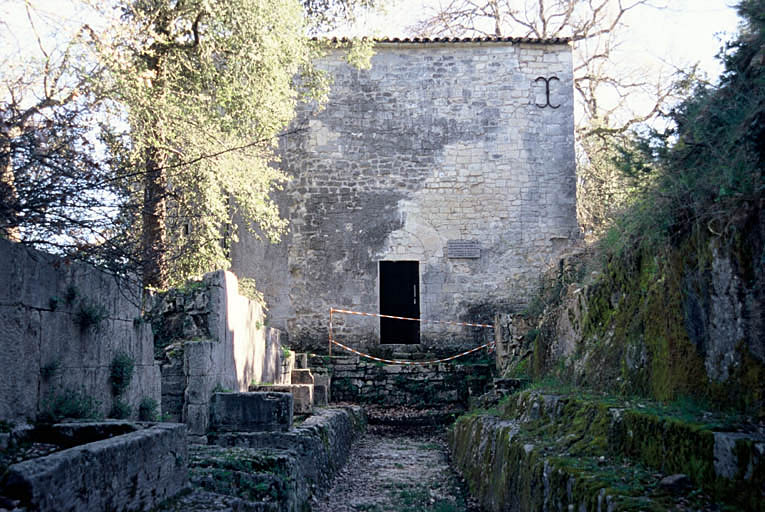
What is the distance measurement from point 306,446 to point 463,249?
10.0m

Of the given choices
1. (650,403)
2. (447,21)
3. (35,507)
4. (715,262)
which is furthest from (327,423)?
(447,21)

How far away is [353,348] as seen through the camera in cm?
1609

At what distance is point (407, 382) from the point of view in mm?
14273

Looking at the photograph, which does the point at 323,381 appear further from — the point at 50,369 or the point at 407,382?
the point at 50,369

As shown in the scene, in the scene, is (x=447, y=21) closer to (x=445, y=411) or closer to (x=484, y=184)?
(x=484, y=184)

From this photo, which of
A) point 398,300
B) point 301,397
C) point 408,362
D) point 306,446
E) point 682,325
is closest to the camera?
point 682,325

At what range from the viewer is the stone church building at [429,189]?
53.8ft

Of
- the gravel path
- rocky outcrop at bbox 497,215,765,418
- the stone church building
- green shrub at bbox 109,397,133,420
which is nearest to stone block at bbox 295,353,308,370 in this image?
the stone church building

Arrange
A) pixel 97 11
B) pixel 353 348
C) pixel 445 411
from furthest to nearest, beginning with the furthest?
pixel 353 348 < pixel 445 411 < pixel 97 11

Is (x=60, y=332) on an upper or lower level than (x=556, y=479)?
upper

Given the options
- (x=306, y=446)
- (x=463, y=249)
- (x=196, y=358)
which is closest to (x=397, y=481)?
(x=306, y=446)

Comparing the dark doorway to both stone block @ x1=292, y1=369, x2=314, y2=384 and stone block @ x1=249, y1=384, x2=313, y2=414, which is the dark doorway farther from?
stone block @ x1=249, y1=384, x2=313, y2=414

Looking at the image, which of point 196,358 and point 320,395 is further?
point 320,395

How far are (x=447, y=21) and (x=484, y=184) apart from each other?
848 centimetres
